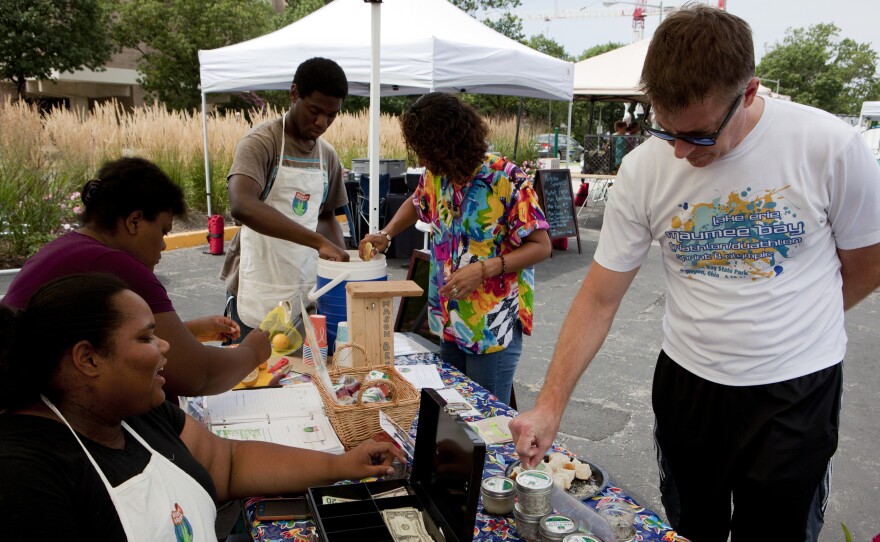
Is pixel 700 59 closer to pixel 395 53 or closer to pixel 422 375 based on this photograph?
pixel 422 375

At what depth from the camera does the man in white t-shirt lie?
1539mm

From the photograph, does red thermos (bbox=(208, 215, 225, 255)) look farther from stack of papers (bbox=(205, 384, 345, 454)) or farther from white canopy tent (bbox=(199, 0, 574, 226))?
stack of papers (bbox=(205, 384, 345, 454))

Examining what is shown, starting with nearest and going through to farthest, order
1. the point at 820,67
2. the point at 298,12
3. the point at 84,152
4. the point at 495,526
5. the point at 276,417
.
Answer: the point at 495,526
the point at 276,417
the point at 84,152
the point at 298,12
the point at 820,67

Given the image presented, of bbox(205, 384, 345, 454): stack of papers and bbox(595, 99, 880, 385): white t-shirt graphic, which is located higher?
bbox(595, 99, 880, 385): white t-shirt graphic

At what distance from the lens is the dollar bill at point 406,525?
1.49m

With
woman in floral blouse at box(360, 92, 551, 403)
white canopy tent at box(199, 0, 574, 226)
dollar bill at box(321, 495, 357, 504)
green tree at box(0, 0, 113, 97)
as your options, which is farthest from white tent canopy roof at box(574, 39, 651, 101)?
green tree at box(0, 0, 113, 97)

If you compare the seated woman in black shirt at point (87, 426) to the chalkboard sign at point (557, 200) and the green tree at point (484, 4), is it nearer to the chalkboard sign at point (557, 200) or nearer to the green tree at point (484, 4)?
the chalkboard sign at point (557, 200)

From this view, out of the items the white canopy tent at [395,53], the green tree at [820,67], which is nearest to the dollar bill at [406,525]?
the white canopy tent at [395,53]

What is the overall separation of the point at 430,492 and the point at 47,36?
2247 centimetres

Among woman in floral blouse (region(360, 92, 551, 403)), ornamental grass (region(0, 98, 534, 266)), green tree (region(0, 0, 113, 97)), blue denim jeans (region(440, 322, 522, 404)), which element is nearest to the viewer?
woman in floral blouse (region(360, 92, 551, 403))

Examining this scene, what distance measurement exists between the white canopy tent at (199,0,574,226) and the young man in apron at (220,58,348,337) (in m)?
2.21

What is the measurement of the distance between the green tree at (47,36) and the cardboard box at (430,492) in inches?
846

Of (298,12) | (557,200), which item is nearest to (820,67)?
(298,12)

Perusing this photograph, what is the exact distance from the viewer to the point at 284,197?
311 cm
